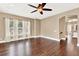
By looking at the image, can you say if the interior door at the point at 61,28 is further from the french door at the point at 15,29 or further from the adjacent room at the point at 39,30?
the french door at the point at 15,29

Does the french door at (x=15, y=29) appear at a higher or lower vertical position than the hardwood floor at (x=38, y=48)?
higher

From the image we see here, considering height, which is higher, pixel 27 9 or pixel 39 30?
pixel 27 9

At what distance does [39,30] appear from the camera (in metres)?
2.75

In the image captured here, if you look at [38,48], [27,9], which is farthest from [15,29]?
[38,48]

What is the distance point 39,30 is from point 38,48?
0.53 metres

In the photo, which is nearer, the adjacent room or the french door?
the adjacent room

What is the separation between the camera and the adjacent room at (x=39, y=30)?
7.56 ft

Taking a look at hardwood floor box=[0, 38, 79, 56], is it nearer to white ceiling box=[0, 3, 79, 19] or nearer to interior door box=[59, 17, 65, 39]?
interior door box=[59, 17, 65, 39]

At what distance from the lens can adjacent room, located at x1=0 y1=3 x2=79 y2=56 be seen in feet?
7.56

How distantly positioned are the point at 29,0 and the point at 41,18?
101 cm

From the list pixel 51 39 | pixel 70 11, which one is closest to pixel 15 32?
pixel 51 39

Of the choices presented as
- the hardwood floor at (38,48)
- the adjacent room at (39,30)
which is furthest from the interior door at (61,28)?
the hardwood floor at (38,48)

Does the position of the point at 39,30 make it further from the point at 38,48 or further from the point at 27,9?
the point at 27,9

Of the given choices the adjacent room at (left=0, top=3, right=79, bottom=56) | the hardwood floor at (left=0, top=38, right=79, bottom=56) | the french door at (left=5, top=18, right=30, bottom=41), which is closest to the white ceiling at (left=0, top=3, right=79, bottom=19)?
the adjacent room at (left=0, top=3, right=79, bottom=56)
